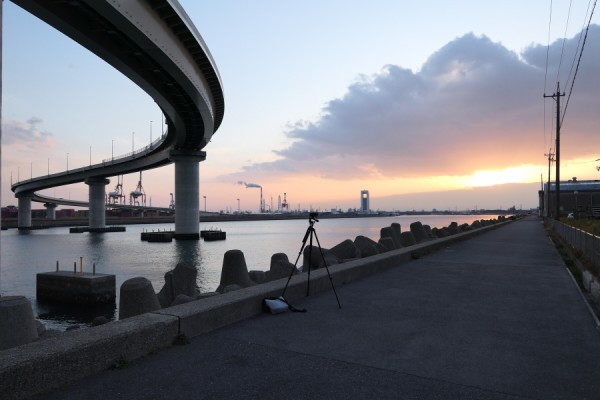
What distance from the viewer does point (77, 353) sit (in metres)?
4.21

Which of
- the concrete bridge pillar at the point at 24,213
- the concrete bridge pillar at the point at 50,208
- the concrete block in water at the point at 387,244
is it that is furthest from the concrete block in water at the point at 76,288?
the concrete bridge pillar at the point at 50,208

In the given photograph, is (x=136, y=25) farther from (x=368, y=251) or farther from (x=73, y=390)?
(x=73, y=390)

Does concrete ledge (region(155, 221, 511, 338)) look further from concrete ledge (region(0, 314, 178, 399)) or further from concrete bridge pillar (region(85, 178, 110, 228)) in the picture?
concrete bridge pillar (region(85, 178, 110, 228))

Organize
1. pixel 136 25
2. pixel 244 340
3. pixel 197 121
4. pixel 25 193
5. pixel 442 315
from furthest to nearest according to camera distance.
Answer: pixel 25 193
pixel 197 121
pixel 136 25
pixel 442 315
pixel 244 340

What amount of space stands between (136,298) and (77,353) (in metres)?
4.05

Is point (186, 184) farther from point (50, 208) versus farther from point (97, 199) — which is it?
point (50, 208)

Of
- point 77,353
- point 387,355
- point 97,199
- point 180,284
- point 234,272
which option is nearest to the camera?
point 77,353

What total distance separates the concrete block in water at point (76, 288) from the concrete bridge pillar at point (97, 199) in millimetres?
76366

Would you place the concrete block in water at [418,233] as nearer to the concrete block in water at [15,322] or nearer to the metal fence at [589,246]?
the metal fence at [589,246]

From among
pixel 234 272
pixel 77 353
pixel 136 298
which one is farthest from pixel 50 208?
pixel 77 353

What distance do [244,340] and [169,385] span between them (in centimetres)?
153

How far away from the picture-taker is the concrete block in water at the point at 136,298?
8070 millimetres

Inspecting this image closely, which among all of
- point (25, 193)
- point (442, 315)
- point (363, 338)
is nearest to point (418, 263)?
point (442, 315)

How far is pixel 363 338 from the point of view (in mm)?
5703
